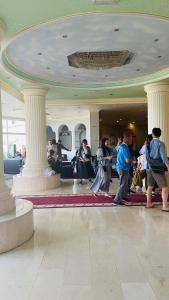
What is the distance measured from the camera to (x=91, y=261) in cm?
326

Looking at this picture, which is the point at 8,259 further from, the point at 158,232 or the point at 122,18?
the point at 122,18

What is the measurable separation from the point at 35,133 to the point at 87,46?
389 cm

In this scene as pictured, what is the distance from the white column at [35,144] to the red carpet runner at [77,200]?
1.26 m

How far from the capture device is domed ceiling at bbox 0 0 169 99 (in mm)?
3998

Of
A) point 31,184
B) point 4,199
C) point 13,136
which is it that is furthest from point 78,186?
point 13,136

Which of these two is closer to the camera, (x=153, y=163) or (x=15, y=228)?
(x=15, y=228)

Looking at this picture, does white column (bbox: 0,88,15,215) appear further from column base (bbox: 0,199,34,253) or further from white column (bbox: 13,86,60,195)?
white column (bbox: 13,86,60,195)

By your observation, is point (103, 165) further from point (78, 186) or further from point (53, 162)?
point (53, 162)

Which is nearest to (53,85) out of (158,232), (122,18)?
(122,18)

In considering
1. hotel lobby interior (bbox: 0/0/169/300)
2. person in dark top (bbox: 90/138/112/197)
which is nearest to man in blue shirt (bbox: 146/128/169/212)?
hotel lobby interior (bbox: 0/0/169/300)

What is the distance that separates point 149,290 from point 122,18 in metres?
3.72

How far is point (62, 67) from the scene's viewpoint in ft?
22.6

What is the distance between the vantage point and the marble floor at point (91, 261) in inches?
103

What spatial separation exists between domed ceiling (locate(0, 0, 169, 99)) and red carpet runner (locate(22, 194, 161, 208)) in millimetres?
3120
